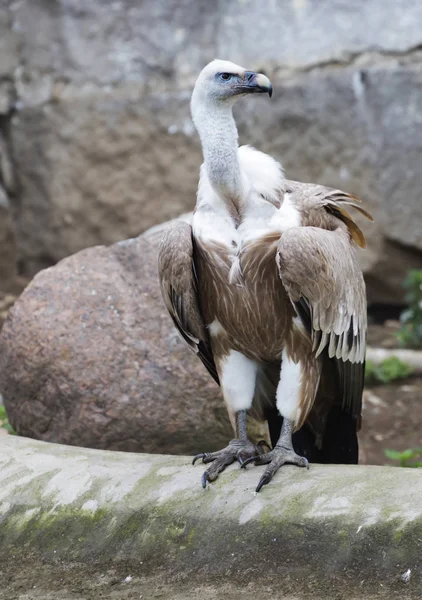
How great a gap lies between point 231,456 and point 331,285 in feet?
2.76

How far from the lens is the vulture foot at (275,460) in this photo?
3.71 metres

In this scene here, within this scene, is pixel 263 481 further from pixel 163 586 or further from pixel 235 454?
pixel 163 586

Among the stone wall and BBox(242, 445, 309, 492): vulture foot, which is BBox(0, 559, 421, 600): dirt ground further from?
the stone wall

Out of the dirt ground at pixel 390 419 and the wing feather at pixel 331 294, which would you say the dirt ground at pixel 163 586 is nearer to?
the wing feather at pixel 331 294

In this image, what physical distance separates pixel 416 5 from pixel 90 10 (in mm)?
2727

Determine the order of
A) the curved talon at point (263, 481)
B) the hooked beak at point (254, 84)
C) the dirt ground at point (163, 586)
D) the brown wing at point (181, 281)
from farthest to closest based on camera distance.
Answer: the brown wing at point (181, 281) → the hooked beak at point (254, 84) → the curved talon at point (263, 481) → the dirt ground at point (163, 586)

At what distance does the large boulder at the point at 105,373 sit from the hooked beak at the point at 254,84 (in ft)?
5.34

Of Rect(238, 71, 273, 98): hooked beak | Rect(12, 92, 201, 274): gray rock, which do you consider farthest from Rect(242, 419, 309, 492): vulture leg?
Rect(12, 92, 201, 274): gray rock

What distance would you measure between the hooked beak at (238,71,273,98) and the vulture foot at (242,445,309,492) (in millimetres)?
1454

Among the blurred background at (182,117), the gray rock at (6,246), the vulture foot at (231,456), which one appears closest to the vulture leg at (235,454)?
the vulture foot at (231,456)

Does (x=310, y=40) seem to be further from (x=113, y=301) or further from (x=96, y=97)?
(x=113, y=301)

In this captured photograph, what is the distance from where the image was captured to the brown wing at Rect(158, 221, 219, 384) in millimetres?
4016

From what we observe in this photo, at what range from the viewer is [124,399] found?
493cm

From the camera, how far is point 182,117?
797cm
